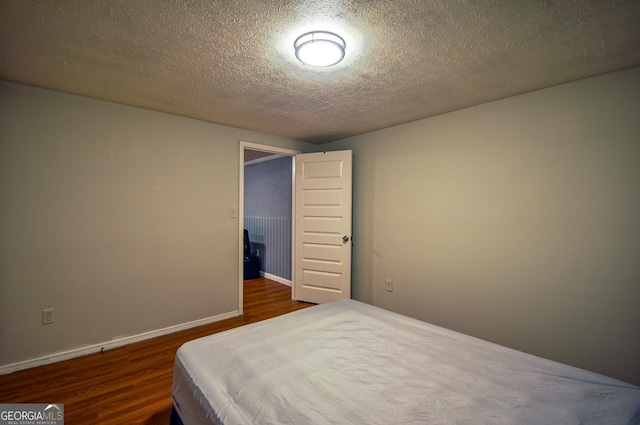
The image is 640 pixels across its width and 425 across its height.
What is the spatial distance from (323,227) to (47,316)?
2.80 metres

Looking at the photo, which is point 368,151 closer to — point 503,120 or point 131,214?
point 503,120

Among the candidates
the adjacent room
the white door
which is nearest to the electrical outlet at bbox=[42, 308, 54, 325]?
the adjacent room

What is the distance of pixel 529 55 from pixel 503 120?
0.78m

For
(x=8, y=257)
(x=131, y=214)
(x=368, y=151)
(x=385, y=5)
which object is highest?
(x=385, y=5)

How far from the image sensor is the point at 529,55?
5.92 ft

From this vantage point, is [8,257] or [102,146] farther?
[102,146]

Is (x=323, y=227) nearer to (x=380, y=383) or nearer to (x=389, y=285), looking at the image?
(x=389, y=285)

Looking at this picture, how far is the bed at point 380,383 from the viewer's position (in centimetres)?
103

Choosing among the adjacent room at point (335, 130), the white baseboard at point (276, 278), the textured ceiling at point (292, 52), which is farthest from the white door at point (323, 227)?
the textured ceiling at point (292, 52)

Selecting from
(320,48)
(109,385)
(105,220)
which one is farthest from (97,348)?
(320,48)

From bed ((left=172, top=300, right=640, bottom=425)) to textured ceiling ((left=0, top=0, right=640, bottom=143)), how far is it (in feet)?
5.59


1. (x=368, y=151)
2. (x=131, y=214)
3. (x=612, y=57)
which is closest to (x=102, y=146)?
(x=131, y=214)

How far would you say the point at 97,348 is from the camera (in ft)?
8.40

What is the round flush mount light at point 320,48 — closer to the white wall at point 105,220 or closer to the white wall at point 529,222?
the white wall at point 529,222
